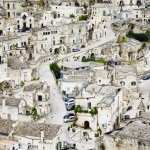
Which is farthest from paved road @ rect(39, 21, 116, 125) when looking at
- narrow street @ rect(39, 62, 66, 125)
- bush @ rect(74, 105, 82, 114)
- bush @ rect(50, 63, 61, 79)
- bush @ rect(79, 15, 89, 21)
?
bush @ rect(79, 15, 89, 21)

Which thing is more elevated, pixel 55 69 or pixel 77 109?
pixel 55 69

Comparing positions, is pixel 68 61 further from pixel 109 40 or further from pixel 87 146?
pixel 87 146

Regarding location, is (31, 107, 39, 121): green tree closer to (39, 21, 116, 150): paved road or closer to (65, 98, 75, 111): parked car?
(39, 21, 116, 150): paved road

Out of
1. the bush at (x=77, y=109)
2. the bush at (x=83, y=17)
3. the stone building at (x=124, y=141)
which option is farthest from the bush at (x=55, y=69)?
the stone building at (x=124, y=141)

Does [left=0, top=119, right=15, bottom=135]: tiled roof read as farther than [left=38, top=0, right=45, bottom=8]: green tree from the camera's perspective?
No

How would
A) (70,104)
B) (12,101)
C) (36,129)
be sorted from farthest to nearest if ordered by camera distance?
(70,104), (12,101), (36,129)

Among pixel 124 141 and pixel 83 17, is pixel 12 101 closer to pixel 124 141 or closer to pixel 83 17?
pixel 124 141

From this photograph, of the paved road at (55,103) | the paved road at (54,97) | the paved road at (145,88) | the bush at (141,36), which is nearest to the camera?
the paved road at (55,103)

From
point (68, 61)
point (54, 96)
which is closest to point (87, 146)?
point (54, 96)

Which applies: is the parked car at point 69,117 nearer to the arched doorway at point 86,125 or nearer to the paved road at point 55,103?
the paved road at point 55,103

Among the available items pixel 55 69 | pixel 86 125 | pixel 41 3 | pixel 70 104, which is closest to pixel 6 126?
pixel 86 125

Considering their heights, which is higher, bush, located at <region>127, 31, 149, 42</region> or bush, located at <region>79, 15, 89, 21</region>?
bush, located at <region>79, 15, 89, 21</region>
